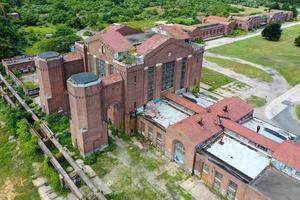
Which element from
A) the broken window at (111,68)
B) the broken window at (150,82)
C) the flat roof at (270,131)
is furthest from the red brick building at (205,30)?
the flat roof at (270,131)

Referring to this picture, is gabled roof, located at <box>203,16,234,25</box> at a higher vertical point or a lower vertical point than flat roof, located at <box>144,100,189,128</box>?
higher

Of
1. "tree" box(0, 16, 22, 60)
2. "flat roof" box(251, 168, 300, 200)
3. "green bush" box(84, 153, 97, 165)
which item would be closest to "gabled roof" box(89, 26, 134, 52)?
"green bush" box(84, 153, 97, 165)

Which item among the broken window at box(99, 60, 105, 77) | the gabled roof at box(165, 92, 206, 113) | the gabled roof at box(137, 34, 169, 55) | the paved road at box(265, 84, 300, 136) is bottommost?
the paved road at box(265, 84, 300, 136)

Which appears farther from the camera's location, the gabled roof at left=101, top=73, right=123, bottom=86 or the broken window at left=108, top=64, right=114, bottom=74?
the broken window at left=108, top=64, right=114, bottom=74

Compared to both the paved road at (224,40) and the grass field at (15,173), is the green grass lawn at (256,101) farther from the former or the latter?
the grass field at (15,173)

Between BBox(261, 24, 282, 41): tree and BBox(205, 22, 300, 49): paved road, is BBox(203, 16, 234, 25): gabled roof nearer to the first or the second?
BBox(205, 22, 300, 49): paved road

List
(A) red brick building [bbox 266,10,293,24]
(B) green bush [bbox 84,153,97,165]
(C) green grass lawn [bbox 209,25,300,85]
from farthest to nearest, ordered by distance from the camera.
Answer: (A) red brick building [bbox 266,10,293,24], (C) green grass lawn [bbox 209,25,300,85], (B) green bush [bbox 84,153,97,165]

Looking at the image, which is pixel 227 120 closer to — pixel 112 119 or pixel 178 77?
pixel 178 77

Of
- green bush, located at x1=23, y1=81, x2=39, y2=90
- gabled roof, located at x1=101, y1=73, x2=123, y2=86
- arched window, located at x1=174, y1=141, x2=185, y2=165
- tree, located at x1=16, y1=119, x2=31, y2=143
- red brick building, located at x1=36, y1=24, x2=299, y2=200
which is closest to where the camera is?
red brick building, located at x1=36, y1=24, x2=299, y2=200
